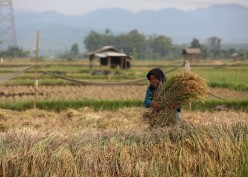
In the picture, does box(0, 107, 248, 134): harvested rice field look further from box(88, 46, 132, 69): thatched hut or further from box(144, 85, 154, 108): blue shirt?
box(88, 46, 132, 69): thatched hut

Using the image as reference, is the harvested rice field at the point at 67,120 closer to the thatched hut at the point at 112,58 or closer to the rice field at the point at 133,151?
the rice field at the point at 133,151

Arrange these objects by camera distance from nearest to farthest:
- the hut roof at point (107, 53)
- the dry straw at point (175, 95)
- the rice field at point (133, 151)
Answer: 1. the rice field at point (133, 151)
2. the dry straw at point (175, 95)
3. the hut roof at point (107, 53)

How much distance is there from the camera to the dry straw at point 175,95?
13.9 ft

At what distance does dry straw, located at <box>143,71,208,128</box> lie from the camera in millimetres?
4229

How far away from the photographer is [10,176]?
3645 mm

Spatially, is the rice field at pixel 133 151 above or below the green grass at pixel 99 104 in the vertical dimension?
above

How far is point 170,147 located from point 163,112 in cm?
59

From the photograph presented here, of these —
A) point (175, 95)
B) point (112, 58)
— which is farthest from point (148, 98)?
point (112, 58)

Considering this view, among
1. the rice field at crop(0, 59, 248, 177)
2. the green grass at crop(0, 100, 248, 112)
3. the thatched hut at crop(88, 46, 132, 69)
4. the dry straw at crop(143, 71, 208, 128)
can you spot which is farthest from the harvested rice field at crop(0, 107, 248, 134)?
the thatched hut at crop(88, 46, 132, 69)

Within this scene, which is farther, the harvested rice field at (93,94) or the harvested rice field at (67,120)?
the harvested rice field at (93,94)

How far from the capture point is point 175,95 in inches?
169

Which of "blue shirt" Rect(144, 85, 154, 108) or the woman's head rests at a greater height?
the woman's head

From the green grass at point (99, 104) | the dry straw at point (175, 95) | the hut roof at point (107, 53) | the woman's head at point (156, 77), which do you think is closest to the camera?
the dry straw at point (175, 95)

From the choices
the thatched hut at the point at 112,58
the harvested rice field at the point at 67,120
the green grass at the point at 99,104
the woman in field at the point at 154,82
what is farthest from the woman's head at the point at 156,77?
the thatched hut at the point at 112,58
